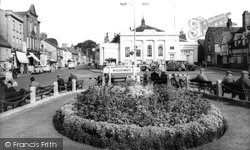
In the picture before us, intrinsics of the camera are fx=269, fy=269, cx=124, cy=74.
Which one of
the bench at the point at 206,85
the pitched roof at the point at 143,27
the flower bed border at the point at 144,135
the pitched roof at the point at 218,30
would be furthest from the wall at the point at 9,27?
the pitched roof at the point at 218,30

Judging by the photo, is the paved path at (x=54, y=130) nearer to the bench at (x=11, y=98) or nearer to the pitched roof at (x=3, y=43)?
the bench at (x=11, y=98)

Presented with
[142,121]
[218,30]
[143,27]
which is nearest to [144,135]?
[142,121]

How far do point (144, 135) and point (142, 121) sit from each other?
71 centimetres

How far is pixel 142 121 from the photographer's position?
22.1ft

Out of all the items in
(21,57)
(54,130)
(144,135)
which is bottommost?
(54,130)

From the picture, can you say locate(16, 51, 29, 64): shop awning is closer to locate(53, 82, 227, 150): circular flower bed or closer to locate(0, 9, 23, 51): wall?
locate(0, 9, 23, 51): wall

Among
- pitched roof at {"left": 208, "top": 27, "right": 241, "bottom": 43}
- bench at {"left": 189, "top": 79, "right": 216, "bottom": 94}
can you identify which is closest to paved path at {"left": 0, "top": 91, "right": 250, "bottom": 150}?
bench at {"left": 189, "top": 79, "right": 216, "bottom": 94}

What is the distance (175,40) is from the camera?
225 ft

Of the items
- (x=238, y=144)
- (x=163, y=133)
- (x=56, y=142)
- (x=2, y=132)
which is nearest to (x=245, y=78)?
(x=238, y=144)

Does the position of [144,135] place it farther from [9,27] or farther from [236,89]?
[9,27]

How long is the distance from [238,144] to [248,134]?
3.43 feet

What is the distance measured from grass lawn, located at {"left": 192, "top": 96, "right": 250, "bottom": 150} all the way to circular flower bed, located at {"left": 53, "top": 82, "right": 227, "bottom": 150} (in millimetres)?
202

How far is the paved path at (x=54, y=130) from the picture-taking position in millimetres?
6457

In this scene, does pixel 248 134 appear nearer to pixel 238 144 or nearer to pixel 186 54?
pixel 238 144
